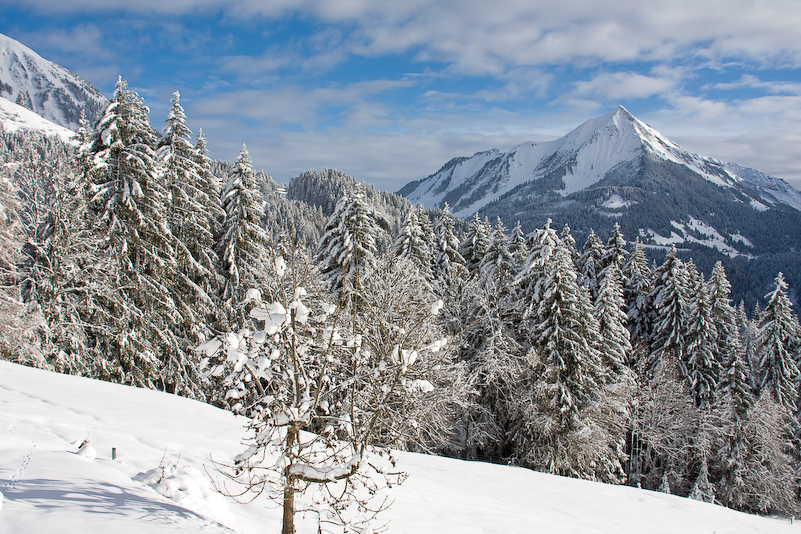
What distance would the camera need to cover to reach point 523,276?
2283cm

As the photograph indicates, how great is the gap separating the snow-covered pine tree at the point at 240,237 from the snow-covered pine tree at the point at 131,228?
3979 millimetres

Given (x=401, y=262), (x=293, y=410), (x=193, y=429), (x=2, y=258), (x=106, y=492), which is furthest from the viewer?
(x=401, y=262)

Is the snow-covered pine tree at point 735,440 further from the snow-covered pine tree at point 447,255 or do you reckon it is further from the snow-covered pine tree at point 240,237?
the snow-covered pine tree at point 240,237

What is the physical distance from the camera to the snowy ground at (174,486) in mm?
4309

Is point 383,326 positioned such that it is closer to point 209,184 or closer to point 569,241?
point 209,184

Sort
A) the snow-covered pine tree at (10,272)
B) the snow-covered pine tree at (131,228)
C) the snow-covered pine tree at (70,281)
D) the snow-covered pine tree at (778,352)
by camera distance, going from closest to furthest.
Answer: the snow-covered pine tree at (10,272), the snow-covered pine tree at (70,281), the snow-covered pine tree at (131,228), the snow-covered pine tree at (778,352)

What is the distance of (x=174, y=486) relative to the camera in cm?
537

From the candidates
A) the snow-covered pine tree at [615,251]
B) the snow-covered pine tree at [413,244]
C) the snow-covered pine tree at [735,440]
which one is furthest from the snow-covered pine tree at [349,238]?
the snow-covered pine tree at [735,440]

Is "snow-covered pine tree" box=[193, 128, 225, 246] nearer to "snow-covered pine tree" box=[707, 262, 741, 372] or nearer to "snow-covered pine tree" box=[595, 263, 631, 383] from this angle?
"snow-covered pine tree" box=[595, 263, 631, 383]

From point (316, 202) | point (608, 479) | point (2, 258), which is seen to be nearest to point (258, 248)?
point (2, 258)

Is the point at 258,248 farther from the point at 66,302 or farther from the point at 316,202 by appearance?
the point at 316,202

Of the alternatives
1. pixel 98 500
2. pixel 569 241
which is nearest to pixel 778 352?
pixel 569 241

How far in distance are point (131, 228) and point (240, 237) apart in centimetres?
539

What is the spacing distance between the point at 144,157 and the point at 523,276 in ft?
A: 57.6
